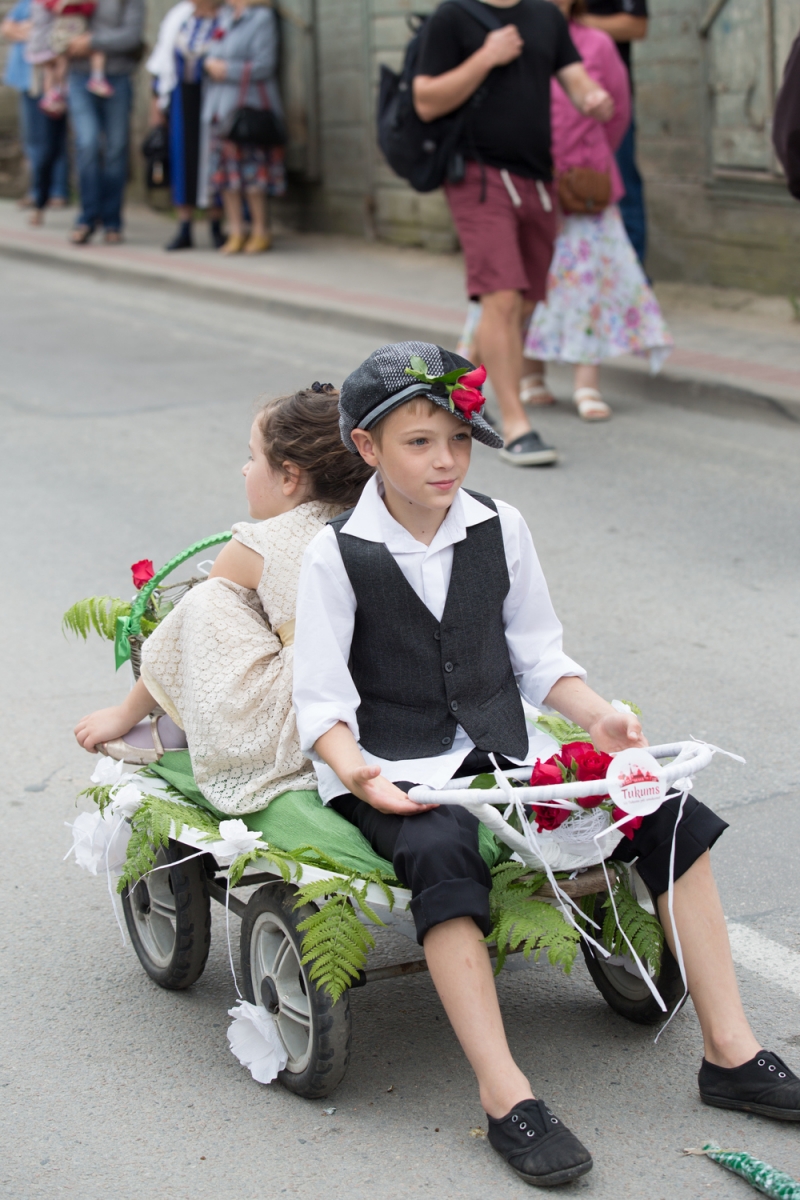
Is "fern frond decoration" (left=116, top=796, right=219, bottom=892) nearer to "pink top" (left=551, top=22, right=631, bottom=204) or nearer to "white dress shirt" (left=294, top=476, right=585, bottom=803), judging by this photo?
"white dress shirt" (left=294, top=476, right=585, bottom=803)

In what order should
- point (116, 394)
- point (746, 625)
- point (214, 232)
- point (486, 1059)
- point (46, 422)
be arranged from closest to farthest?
1. point (486, 1059)
2. point (746, 625)
3. point (46, 422)
4. point (116, 394)
5. point (214, 232)

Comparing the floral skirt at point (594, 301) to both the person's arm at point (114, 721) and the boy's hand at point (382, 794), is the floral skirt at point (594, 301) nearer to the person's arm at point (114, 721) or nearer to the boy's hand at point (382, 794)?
the person's arm at point (114, 721)

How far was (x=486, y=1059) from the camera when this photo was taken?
2.50 m

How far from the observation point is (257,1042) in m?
2.79

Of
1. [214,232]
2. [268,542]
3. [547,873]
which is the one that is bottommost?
[214,232]

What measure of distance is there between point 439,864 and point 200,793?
65cm

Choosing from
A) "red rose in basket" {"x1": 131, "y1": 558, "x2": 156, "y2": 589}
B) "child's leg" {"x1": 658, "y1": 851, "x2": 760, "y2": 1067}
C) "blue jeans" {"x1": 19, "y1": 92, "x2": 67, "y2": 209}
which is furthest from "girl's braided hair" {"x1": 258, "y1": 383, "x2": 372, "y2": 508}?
"blue jeans" {"x1": 19, "y1": 92, "x2": 67, "y2": 209}

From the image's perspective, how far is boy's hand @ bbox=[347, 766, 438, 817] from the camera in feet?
8.50

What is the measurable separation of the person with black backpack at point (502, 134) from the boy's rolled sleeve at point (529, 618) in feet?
13.5

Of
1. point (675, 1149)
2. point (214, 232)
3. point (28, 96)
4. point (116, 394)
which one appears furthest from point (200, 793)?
point (28, 96)

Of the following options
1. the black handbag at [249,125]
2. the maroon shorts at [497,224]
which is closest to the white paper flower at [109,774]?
the maroon shorts at [497,224]

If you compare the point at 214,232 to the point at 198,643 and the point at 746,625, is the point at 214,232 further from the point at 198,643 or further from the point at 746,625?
the point at 198,643

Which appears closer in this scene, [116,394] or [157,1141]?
[157,1141]

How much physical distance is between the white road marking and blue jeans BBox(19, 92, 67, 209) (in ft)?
44.9
